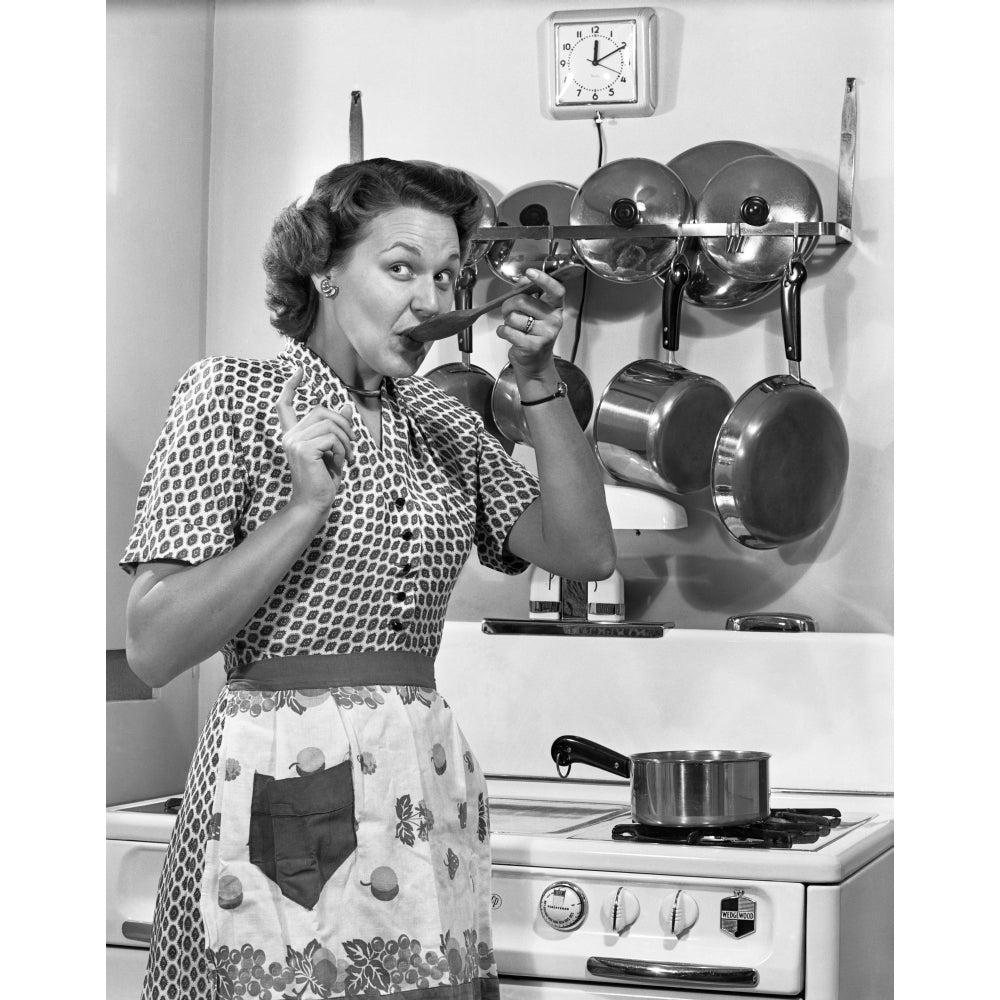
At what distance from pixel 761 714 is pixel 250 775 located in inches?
36.6

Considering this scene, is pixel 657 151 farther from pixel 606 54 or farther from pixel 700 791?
pixel 700 791

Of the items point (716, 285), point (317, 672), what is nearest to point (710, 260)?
point (716, 285)

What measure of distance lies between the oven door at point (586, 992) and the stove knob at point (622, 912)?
6 centimetres

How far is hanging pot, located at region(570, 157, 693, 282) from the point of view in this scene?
6.01 feet

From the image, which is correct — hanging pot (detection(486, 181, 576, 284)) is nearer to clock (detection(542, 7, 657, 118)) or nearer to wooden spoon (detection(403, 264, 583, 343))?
clock (detection(542, 7, 657, 118))

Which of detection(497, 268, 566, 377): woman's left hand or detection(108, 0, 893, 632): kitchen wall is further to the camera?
detection(108, 0, 893, 632): kitchen wall

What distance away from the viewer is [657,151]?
1947 millimetres

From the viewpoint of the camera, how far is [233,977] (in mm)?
1021

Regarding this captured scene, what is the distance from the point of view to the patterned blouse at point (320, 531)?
1.01m

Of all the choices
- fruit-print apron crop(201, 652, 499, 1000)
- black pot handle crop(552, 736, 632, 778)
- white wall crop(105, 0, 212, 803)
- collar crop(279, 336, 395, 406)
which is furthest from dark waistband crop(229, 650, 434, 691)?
white wall crop(105, 0, 212, 803)

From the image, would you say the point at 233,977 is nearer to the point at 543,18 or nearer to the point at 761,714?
the point at 761,714

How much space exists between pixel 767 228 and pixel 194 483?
101 cm

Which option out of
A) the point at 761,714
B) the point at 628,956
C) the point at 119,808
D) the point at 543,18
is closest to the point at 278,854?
the point at 628,956
